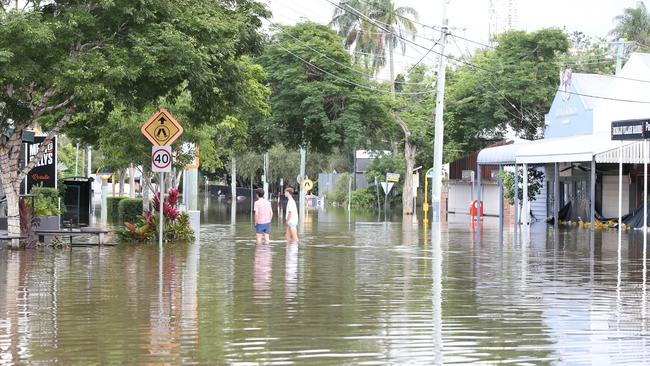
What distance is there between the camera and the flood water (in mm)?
9734

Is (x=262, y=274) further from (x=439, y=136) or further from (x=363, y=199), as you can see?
(x=363, y=199)

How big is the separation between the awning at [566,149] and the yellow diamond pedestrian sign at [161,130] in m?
21.4

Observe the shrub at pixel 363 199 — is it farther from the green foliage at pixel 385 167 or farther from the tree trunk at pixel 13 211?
the tree trunk at pixel 13 211

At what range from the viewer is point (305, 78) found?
4828cm

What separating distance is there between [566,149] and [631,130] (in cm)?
502

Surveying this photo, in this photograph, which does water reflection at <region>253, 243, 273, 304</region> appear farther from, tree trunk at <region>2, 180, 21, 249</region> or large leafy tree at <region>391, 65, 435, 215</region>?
large leafy tree at <region>391, 65, 435, 215</region>

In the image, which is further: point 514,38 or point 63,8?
point 514,38

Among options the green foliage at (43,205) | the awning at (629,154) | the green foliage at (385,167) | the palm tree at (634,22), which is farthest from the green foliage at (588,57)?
the green foliage at (43,205)

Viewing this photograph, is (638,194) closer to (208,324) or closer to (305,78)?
(305,78)

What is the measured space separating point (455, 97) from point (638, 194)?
2238 cm

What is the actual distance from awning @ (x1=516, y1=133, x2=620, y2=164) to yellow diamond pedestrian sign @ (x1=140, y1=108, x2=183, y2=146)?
21.4 m

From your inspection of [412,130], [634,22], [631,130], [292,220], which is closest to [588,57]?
[634,22]

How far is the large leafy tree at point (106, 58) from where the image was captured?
66.9ft

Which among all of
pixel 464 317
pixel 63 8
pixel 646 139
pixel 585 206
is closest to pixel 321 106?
pixel 585 206
